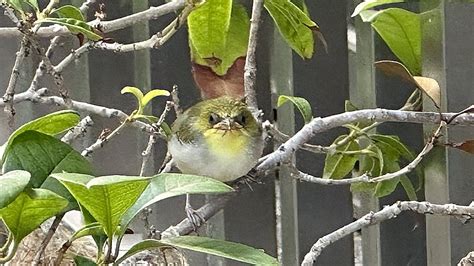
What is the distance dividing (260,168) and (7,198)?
423mm

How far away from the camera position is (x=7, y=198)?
43 centimetres

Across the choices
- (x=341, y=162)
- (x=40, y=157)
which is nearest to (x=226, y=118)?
(x=341, y=162)

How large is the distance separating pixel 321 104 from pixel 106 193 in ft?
2.53

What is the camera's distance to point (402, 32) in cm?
92

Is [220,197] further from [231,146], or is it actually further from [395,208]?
[395,208]

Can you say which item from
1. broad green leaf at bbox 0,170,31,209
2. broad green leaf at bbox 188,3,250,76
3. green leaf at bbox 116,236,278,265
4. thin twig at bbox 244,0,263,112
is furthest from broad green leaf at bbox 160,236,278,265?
broad green leaf at bbox 188,3,250,76

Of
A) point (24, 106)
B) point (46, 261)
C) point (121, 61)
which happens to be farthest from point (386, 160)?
point (24, 106)

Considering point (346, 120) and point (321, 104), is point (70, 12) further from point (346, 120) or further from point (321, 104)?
point (321, 104)

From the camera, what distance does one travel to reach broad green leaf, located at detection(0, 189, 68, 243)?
19.0 inches

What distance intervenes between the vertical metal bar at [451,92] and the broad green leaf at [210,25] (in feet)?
0.83

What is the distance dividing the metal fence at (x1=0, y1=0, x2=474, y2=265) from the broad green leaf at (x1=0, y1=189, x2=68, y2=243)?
59 centimetres

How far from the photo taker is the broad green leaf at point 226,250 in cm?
51

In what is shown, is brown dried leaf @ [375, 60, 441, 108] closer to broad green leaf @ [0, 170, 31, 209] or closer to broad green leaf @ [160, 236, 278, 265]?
broad green leaf @ [160, 236, 278, 265]

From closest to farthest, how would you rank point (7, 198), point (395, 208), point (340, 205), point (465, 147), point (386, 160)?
point (7, 198) → point (395, 208) → point (465, 147) → point (386, 160) → point (340, 205)
